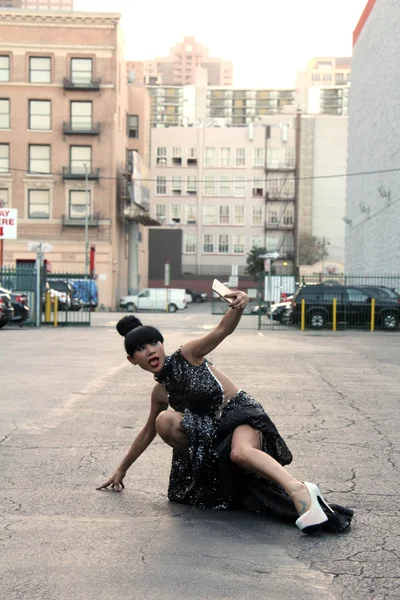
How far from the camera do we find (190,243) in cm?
9994

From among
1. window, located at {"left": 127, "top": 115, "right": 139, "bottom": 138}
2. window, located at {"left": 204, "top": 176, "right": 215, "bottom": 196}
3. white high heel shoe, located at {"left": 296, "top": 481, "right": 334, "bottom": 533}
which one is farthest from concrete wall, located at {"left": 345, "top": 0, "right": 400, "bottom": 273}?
window, located at {"left": 204, "top": 176, "right": 215, "bottom": 196}

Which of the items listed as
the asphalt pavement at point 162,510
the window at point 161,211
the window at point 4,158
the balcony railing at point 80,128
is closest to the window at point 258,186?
the window at point 161,211

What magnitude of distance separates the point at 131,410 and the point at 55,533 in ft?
16.8

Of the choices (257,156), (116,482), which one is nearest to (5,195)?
(257,156)

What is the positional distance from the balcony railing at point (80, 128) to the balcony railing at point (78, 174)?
7.93 ft

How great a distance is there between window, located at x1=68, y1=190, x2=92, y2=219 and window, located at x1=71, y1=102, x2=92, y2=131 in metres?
4.49

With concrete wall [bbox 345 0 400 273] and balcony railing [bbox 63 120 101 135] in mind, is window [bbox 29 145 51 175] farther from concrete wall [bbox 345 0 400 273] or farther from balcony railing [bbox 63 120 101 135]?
concrete wall [bbox 345 0 400 273]

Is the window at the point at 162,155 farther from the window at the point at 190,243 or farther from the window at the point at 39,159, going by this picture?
the window at the point at 39,159

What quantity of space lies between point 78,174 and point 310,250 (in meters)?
43.1

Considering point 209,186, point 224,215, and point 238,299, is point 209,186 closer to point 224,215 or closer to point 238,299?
point 224,215

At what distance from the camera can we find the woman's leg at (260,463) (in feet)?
16.3

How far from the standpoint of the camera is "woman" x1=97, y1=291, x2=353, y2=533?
5.23 m

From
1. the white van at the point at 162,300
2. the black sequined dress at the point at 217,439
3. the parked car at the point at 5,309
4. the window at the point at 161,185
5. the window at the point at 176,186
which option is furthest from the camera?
the window at the point at 161,185

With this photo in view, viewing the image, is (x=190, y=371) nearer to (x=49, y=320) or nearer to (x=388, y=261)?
(x=49, y=320)
